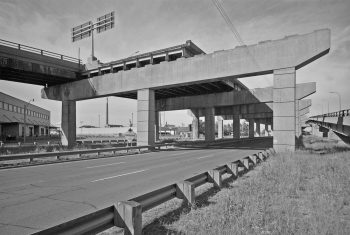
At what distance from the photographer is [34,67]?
29422mm

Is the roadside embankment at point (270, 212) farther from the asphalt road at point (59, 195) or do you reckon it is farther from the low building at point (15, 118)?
the low building at point (15, 118)

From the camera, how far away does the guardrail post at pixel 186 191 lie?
21.8 feet

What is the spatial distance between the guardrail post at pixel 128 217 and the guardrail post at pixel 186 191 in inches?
91.7

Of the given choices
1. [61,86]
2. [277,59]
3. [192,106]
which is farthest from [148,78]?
[192,106]

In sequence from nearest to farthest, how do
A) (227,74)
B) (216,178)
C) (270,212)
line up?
(270,212), (216,178), (227,74)

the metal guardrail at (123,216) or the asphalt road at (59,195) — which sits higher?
the metal guardrail at (123,216)

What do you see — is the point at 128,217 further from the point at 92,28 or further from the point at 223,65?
the point at 92,28

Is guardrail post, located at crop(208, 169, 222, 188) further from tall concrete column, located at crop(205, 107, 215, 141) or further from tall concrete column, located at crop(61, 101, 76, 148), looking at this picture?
tall concrete column, located at crop(205, 107, 215, 141)

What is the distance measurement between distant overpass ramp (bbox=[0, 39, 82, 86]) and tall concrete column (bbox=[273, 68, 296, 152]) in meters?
24.4

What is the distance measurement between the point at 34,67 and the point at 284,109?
84.0 ft

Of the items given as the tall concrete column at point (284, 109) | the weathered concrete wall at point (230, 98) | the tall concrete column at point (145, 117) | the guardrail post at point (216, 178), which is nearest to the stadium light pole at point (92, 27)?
the tall concrete column at point (145, 117)

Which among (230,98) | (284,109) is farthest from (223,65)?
(230,98)

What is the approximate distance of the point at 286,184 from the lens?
29.3ft

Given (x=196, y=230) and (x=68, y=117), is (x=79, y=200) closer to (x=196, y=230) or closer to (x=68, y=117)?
(x=196, y=230)
